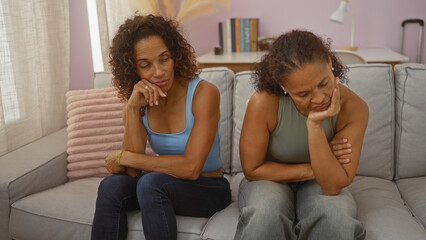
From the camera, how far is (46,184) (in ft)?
5.73

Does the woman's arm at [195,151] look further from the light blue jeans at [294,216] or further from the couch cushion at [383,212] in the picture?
the couch cushion at [383,212]

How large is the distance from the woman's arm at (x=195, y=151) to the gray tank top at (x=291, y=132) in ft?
0.74

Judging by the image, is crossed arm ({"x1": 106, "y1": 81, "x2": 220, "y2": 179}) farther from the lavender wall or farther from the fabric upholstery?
the lavender wall

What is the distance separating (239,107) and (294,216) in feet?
2.11

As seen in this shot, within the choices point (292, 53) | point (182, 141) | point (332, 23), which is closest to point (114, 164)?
point (182, 141)

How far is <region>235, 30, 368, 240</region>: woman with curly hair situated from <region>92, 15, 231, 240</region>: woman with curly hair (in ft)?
0.50

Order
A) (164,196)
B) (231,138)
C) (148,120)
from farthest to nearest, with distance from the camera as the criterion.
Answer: (231,138) < (148,120) < (164,196)

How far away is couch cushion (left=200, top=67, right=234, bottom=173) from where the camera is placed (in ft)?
6.22

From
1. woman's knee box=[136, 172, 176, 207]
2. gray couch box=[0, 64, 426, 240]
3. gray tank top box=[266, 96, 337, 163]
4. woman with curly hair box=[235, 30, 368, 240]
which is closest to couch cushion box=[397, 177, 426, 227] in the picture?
gray couch box=[0, 64, 426, 240]

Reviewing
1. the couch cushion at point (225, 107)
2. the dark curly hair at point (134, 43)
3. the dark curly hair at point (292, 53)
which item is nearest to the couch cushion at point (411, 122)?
the dark curly hair at point (292, 53)

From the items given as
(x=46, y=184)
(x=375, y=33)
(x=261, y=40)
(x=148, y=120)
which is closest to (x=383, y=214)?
(x=148, y=120)

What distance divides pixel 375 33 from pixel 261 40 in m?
0.98

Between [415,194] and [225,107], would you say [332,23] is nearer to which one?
[225,107]

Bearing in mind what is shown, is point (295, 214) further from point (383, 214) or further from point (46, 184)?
point (46, 184)
